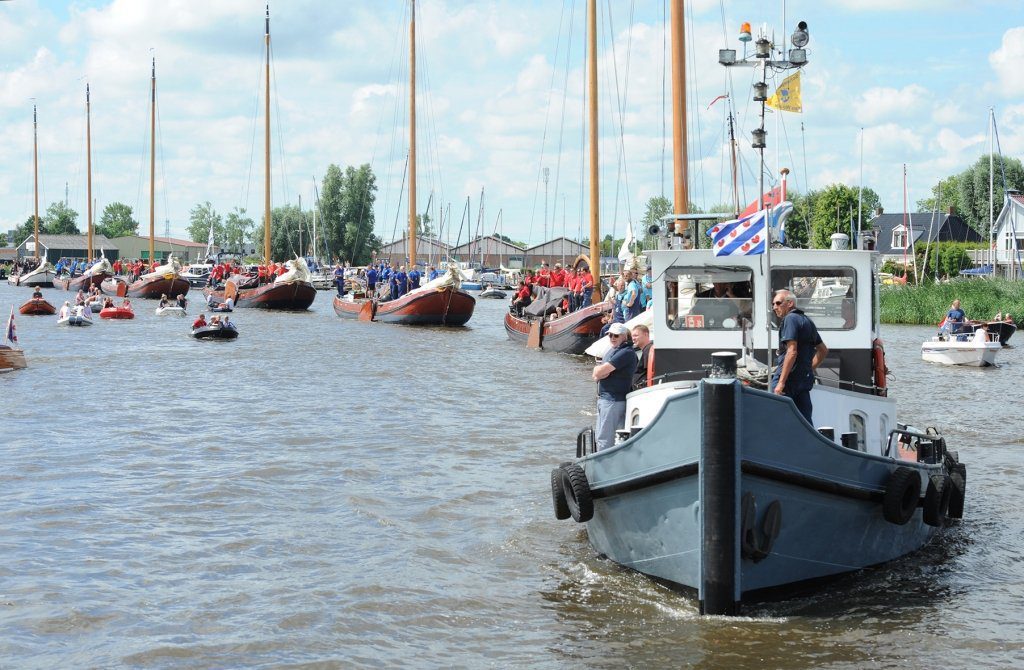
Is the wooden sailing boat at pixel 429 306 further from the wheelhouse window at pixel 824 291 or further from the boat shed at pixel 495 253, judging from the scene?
the boat shed at pixel 495 253

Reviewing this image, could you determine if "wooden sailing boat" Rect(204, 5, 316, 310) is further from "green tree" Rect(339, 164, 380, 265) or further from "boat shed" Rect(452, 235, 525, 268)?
"boat shed" Rect(452, 235, 525, 268)

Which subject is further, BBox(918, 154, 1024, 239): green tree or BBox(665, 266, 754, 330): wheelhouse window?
BBox(918, 154, 1024, 239): green tree

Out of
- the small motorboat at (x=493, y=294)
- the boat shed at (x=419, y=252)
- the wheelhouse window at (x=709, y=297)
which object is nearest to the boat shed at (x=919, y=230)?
the small motorboat at (x=493, y=294)

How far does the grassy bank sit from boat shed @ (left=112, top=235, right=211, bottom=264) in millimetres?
119600

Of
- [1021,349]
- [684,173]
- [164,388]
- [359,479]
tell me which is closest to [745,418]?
[359,479]

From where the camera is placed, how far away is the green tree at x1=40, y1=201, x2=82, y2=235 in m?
180

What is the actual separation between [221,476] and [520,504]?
13.7 feet

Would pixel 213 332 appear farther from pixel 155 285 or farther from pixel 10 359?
pixel 155 285

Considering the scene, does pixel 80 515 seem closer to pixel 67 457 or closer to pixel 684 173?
pixel 67 457

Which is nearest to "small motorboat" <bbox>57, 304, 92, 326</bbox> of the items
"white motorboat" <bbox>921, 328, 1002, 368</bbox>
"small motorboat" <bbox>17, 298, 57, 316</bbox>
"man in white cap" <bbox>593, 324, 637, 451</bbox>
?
"small motorboat" <bbox>17, 298, 57, 316</bbox>

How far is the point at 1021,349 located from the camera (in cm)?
3794

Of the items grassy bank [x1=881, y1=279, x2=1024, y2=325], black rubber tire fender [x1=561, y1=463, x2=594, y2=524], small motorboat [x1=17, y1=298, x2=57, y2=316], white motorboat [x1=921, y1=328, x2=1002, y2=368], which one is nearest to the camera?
black rubber tire fender [x1=561, y1=463, x2=594, y2=524]

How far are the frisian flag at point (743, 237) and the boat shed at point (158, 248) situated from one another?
15038 cm

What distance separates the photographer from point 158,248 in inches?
6599
